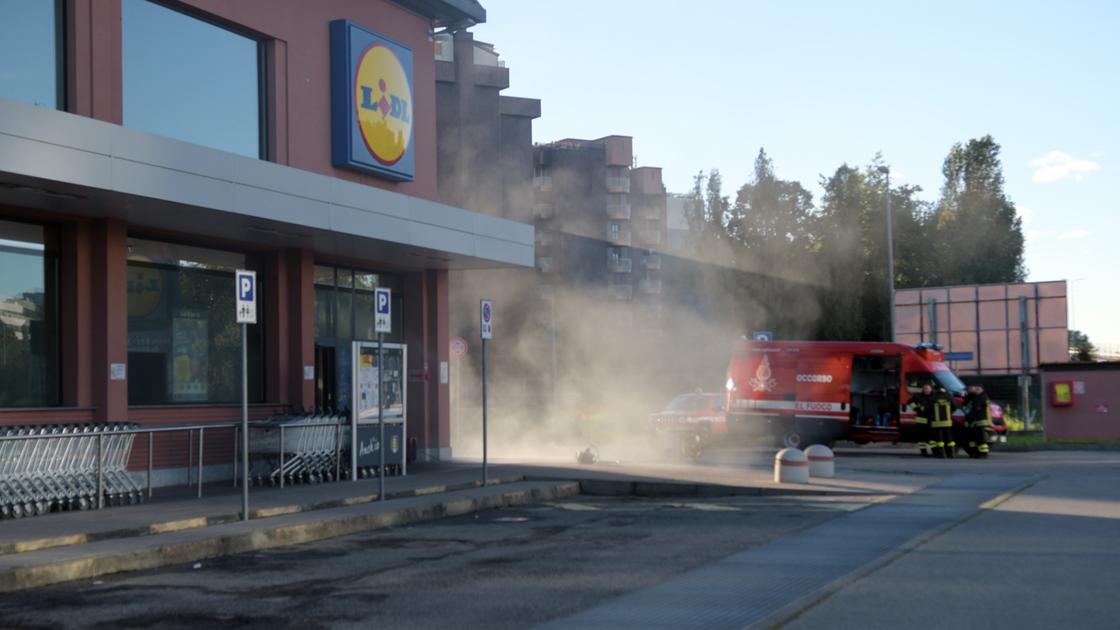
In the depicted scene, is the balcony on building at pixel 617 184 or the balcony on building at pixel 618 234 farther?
the balcony on building at pixel 617 184

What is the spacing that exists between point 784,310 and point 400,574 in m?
44.2

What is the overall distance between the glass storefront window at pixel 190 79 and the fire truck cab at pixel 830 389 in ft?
46.5

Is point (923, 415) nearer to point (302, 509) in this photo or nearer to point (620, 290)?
point (302, 509)

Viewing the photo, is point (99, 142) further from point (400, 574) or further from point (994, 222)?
point (994, 222)

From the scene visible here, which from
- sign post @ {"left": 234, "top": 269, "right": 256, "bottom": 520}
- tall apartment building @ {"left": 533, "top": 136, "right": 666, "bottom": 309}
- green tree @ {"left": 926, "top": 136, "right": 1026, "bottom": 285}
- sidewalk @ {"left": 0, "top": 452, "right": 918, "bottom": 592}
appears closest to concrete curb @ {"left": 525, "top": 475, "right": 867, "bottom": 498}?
sidewalk @ {"left": 0, "top": 452, "right": 918, "bottom": 592}

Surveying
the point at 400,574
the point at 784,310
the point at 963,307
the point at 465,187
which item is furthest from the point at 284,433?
the point at 465,187

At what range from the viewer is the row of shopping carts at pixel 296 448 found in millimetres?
18438

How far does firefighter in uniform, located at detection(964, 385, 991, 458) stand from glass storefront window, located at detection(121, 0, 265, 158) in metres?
16.7

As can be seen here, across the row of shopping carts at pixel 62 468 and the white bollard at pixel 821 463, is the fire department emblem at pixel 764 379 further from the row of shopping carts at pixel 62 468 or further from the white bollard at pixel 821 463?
the row of shopping carts at pixel 62 468

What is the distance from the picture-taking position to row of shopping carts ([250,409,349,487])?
60.5 ft

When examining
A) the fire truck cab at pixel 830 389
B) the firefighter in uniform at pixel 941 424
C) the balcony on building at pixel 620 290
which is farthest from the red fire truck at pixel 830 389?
the balcony on building at pixel 620 290

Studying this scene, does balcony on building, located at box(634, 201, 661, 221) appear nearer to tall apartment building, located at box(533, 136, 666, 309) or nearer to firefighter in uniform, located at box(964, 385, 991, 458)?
tall apartment building, located at box(533, 136, 666, 309)

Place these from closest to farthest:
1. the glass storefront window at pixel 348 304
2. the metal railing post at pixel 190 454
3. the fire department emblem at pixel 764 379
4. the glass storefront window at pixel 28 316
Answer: the glass storefront window at pixel 28 316
the metal railing post at pixel 190 454
the glass storefront window at pixel 348 304
the fire department emblem at pixel 764 379

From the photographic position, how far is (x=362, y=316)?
2400cm
